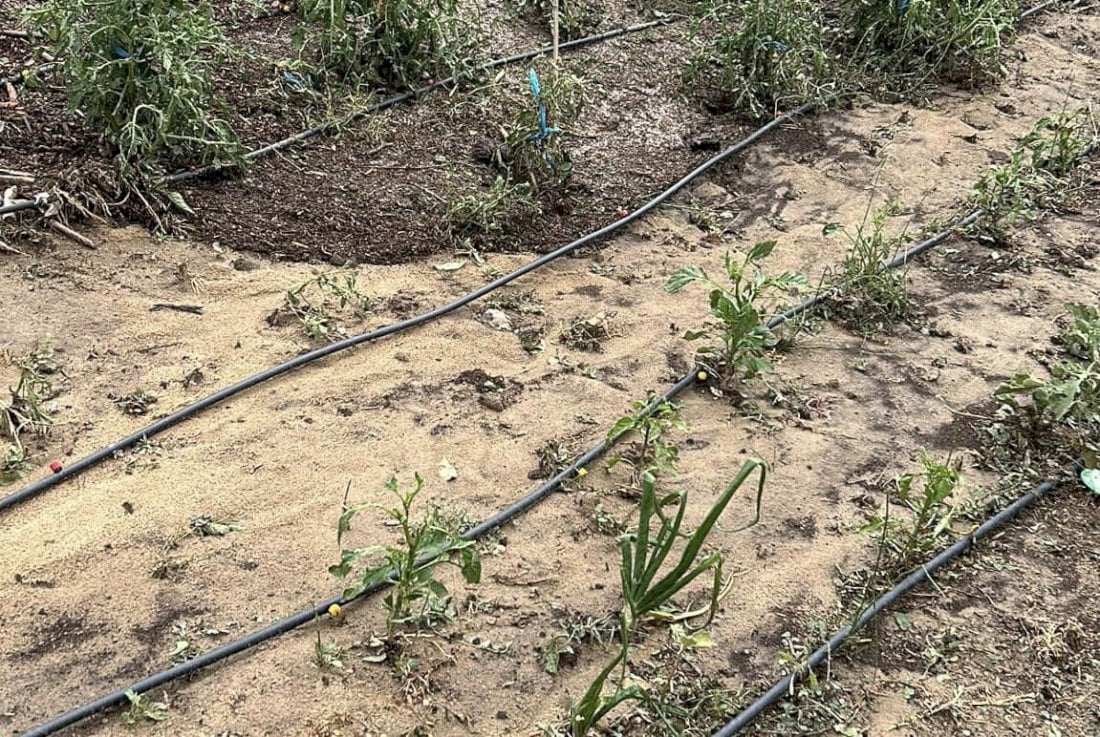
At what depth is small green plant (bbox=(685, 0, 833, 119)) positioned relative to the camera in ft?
16.0

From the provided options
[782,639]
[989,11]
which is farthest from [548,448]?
[989,11]

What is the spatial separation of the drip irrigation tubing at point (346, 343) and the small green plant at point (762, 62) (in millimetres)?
298

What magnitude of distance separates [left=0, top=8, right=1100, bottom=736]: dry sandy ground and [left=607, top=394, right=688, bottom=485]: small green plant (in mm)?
84

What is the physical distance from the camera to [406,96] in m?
4.63

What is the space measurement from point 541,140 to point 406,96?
91 centimetres

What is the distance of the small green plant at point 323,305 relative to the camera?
3.30m

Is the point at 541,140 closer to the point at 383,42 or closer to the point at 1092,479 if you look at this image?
the point at 383,42

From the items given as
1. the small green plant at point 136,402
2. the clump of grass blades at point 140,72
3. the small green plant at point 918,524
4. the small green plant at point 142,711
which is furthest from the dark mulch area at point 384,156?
the small green plant at point 142,711

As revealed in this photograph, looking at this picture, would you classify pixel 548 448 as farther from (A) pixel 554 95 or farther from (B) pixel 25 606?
(A) pixel 554 95

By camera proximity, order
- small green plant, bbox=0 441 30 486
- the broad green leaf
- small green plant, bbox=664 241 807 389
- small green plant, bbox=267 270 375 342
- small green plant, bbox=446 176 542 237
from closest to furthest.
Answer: small green plant, bbox=0 441 30 486
the broad green leaf
small green plant, bbox=664 241 807 389
small green plant, bbox=267 270 375 342
small green plant, bbox=446 176 542 237

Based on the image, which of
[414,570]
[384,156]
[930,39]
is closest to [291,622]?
[414,570]

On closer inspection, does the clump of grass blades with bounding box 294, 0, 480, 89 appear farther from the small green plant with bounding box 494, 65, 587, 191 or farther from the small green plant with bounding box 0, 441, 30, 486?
the small green plant with bounding box 0, 441, 30, 486

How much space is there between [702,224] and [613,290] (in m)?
0.71

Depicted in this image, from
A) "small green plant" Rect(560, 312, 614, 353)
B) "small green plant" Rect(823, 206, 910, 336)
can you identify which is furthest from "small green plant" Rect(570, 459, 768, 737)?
"small green plant" Rect(823, 206, 910, 336)
